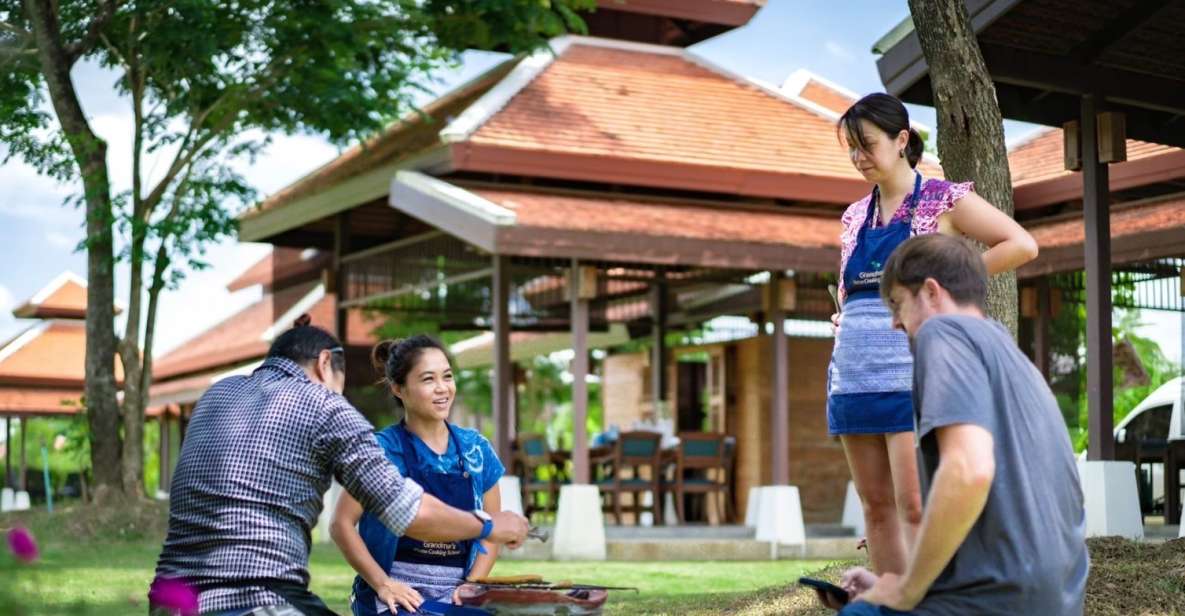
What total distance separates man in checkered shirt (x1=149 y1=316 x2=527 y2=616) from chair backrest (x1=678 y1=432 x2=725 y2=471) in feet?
39.5

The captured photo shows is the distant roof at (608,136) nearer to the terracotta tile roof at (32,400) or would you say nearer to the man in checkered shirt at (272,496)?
the man in checkered shirt at (272,496)

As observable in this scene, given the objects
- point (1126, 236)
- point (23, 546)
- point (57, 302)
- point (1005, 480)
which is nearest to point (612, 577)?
point (1126, 236)

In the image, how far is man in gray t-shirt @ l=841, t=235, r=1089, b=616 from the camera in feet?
9.41

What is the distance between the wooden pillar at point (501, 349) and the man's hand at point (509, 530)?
10.7 metres

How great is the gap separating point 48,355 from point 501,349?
19.7 meters

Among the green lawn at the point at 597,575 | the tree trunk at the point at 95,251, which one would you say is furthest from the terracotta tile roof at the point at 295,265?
the green lawn at the point at 597,575

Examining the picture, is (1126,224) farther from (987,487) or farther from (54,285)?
(54,285)

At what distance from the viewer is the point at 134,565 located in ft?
39.9

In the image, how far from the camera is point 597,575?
11.8m

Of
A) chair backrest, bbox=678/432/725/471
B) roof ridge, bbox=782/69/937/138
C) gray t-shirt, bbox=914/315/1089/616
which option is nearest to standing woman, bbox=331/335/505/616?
gray t-shirt, bbox=914/315/1089/616

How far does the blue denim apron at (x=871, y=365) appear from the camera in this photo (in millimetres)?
4430

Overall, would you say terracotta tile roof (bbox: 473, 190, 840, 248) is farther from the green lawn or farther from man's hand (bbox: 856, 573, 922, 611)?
man's hand (bbox: 856, 573, 922, 611)

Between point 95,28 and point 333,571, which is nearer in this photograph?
point 333,571

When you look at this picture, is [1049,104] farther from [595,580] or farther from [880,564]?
[880,564]
